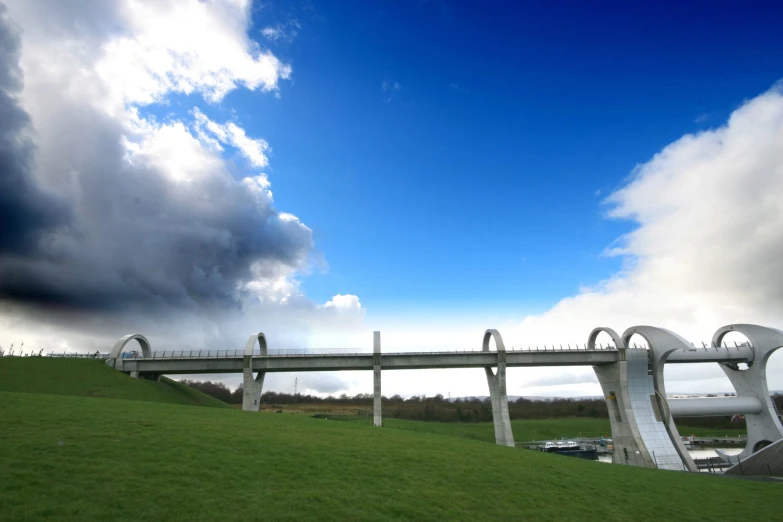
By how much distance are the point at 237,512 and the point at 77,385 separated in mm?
45877

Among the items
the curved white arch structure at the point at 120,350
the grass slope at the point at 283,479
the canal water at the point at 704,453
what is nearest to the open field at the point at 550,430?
the canal water at the point at 704,453

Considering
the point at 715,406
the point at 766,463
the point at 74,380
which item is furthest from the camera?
the point at 715,406

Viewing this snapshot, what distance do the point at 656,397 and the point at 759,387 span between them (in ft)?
49.8

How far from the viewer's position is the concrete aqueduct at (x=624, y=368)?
5747cm

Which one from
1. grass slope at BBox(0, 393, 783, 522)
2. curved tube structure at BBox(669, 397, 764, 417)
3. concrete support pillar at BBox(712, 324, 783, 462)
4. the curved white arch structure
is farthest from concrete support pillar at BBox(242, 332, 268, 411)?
concrete support pillar at BBox(712, 324, 783, 462)

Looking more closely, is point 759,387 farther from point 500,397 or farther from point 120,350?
point 120,350

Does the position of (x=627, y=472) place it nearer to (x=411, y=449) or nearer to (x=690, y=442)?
(x=411, y=449)

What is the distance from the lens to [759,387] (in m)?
61.3

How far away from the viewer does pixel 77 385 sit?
156 feet

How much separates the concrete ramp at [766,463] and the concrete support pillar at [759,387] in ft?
56.2

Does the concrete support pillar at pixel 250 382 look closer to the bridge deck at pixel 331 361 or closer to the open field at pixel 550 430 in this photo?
the bridge deck at pixel 331 361

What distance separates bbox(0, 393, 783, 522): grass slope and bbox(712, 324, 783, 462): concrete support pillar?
131 feet

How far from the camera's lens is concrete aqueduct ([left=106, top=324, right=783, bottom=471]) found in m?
57.5

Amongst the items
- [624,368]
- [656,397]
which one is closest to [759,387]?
[656,397]
